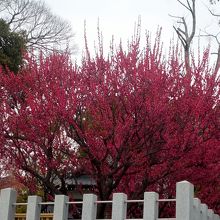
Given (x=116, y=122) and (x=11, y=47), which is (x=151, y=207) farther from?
(x=11, y=47)

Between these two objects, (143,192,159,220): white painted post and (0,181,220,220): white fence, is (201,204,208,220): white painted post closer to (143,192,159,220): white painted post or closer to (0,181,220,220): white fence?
(0,181,220,220): white fence

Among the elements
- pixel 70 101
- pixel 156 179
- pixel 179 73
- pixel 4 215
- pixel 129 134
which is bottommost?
pixel 4 215

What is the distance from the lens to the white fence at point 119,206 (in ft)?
20.9

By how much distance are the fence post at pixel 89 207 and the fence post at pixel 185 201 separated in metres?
1.17

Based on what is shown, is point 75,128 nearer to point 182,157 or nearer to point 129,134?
point 129,134

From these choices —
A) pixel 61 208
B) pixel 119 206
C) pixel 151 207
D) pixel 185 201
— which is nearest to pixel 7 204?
pixel 61 208

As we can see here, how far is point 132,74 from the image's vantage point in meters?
9.88

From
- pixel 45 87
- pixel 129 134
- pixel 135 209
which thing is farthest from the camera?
pixel 135 209

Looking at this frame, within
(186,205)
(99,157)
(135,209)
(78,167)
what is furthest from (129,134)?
(186,205)

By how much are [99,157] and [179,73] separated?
2.46 metres

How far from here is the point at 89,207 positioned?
682 cm

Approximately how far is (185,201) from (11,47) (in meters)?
14.4

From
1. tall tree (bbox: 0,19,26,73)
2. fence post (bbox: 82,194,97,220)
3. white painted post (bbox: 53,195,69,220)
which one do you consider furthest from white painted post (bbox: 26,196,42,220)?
tall tree (bbox: 0,19,26,73)

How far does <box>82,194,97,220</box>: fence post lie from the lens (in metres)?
6.79
